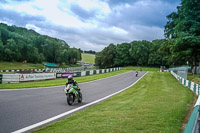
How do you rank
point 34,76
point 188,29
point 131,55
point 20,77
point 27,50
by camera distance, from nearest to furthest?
point 20,77 → point 34,76 → point 188,29 → point 27,50 → point 131,55

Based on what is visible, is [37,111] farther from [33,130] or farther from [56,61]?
[56,61]

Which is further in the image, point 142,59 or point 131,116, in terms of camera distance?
point 142,59

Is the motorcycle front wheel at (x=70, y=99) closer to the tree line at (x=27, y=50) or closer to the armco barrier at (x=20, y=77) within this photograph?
the armco barrier at (x=20, y=77)

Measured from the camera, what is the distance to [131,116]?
267 inches

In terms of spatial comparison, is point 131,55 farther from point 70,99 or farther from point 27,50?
point 70,99

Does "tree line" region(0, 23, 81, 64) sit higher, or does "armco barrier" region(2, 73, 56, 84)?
"tree line" region(0, 23, 81, 64)

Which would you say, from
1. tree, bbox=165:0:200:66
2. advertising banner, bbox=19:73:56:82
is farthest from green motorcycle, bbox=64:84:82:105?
tree, bbox=165:0:200:66

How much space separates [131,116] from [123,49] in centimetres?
10924

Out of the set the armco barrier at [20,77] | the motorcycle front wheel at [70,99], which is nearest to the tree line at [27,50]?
the armco barrier at [20,77]

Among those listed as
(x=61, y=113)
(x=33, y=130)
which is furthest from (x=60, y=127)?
(x=61, y=113)

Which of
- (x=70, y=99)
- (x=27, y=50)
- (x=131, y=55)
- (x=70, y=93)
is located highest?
(x=27, y=50)

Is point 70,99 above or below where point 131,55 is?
below

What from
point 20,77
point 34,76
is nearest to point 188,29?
point 34,76

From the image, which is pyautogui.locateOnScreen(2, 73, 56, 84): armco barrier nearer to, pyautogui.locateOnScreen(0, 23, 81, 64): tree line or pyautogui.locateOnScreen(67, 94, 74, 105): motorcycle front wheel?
pyautogui.locateOnScreen(67, 94, 74, 105): motorcycle front wheel
